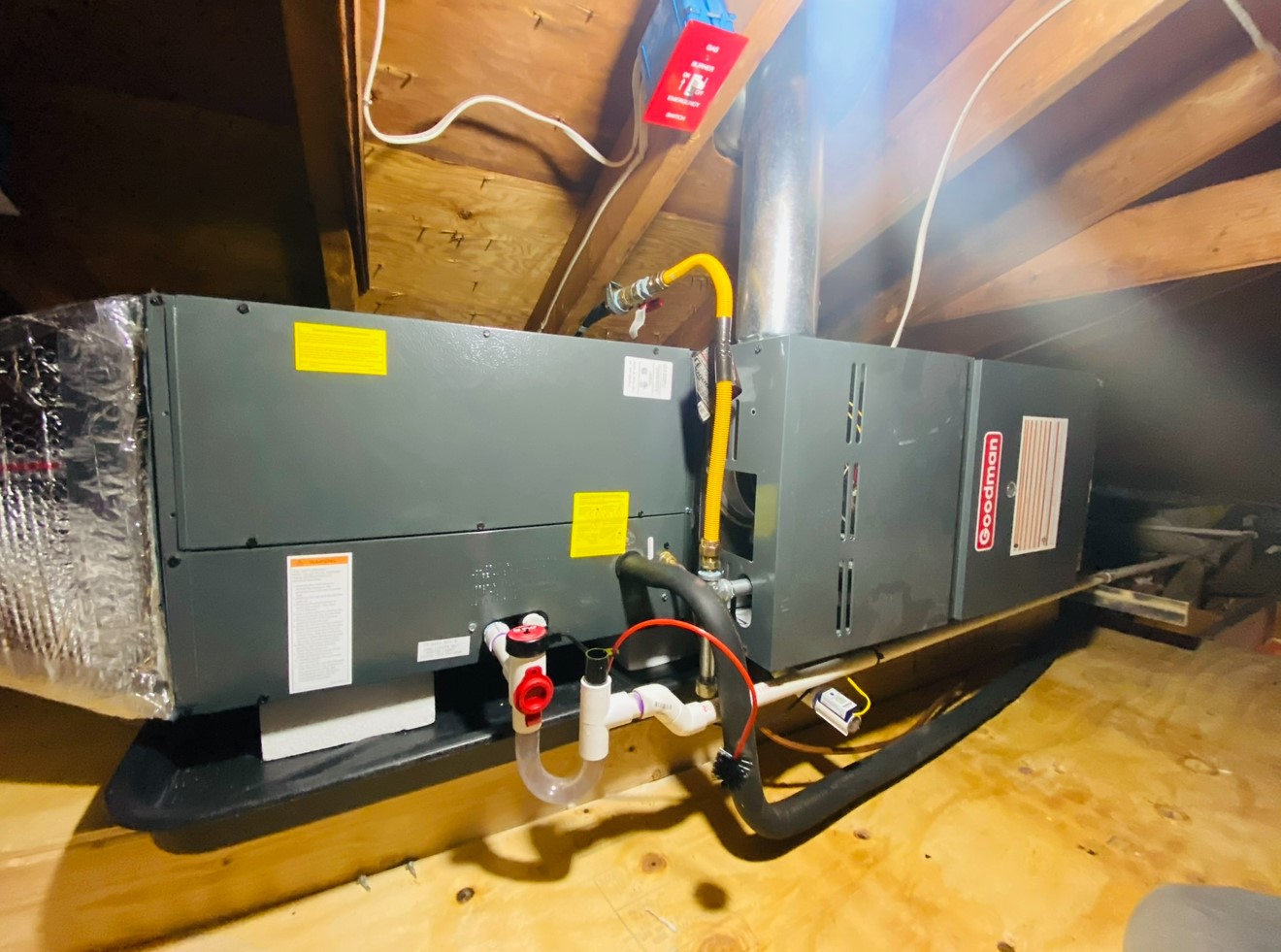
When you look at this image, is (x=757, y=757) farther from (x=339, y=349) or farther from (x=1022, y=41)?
(x=1022, y=41)

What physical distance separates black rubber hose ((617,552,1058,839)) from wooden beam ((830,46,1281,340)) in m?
1.10

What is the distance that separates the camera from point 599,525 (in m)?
0.82

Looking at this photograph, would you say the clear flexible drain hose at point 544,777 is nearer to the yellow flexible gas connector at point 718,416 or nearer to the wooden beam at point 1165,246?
the yellow flexible gas connector at point 718,416

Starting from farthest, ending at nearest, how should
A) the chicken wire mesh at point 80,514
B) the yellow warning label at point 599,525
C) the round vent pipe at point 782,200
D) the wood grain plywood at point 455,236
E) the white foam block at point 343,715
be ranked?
1. the wood grain plywood at point 455,236
2. the round vent pipe at point 782,200
3. the yellow warning label at point 599,525
4. the white foam block at point 343,715
5. the chicken wire mesh at point 80,514

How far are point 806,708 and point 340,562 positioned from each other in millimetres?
1035

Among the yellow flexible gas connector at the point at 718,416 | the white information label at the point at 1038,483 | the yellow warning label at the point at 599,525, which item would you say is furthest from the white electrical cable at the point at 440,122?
the white information label at the point at 1038,483

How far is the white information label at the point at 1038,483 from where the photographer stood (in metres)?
1.03

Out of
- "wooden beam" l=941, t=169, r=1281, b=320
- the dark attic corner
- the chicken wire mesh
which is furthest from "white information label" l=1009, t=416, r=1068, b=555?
the chicken wire mesh

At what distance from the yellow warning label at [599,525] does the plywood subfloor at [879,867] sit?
492 millimetres

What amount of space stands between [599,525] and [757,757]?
501mm

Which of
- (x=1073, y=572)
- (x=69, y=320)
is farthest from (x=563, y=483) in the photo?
(x=1073, y=572)

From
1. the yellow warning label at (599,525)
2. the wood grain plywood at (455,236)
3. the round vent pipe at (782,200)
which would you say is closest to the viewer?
the yellow warning label at (599,525)

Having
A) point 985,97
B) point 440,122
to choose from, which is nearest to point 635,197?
point 440,122

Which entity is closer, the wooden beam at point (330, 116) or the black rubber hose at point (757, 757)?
the wooden beam at point (330, 116)
